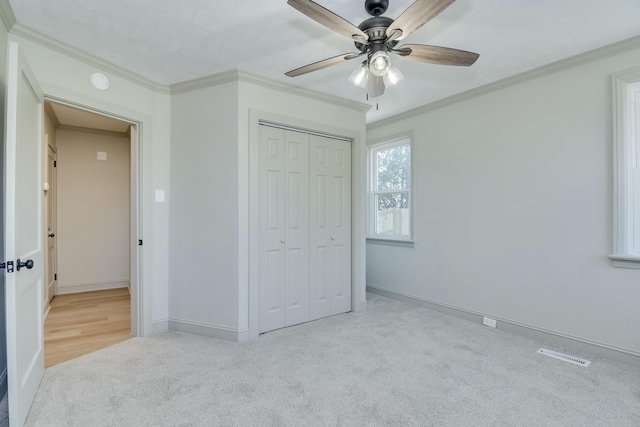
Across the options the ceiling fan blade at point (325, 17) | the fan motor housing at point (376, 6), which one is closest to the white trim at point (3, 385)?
the ceiling fan blade at point (325, 17)

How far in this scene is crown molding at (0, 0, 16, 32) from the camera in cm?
202

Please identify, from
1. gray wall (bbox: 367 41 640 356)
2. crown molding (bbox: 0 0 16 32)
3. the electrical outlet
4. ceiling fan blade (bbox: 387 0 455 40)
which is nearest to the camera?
ceiling fan blade (bbox: 387 0 455 40)

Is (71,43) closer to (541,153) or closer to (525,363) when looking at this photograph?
(541,153)

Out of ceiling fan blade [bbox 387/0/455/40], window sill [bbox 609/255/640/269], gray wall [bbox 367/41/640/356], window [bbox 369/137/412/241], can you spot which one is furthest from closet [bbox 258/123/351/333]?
window sill [bbox 609/255/640/269]

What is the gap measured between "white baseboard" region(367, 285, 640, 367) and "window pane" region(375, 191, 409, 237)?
0.87 meters

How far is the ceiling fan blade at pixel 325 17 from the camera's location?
1544 millimetres

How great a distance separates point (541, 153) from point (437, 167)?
1.07 meters

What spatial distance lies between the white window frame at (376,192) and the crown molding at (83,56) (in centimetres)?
271

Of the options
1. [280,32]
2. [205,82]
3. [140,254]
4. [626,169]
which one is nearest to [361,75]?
[280,32]

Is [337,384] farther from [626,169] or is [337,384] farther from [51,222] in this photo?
[51,222]

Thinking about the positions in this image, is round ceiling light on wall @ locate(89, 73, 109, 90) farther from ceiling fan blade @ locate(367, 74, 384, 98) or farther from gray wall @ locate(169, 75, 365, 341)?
ceiling fan blade @ locate(367, 74, 384, 98)

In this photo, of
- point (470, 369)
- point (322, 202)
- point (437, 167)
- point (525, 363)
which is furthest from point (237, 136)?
point (525, 363)

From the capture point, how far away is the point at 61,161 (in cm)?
466

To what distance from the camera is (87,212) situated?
482cm
